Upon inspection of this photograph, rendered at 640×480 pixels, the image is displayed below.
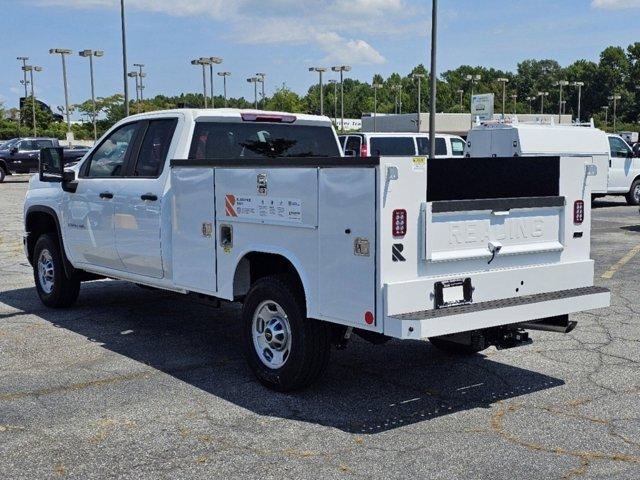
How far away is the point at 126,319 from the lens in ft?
28.5

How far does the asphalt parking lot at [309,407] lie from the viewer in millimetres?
4664

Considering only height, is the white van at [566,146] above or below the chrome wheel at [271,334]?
above

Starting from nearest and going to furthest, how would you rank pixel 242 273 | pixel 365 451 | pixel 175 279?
pixel 365 451
pixel 242 273
pixel 175 279

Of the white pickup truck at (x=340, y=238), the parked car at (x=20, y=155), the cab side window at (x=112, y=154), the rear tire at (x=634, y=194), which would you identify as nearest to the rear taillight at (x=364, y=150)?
the rear tire at (x=634, y=194)

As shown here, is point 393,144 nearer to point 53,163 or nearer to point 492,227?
point 53,163

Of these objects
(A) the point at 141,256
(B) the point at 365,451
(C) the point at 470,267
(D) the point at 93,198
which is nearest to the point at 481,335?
(C) the point at 470,267

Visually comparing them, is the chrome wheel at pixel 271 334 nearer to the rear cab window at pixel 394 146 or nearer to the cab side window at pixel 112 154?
the cab side window at pixel 112 154

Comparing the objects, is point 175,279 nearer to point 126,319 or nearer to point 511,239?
point 126,319

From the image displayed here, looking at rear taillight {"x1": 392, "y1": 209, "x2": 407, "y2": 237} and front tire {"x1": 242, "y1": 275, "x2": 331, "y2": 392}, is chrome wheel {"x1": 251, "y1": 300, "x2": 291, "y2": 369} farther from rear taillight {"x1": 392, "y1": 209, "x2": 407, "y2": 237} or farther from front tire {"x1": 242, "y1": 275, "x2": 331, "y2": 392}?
rear taillight {"x1": 392, "y1": 209, "x2": 407, "y2": 237}

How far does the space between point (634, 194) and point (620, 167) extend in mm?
1043

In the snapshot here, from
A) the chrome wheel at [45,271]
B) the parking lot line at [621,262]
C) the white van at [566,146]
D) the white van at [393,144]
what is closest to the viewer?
the chrome wheel at [45,271]

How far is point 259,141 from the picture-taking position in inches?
296

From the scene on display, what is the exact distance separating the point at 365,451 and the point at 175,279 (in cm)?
278

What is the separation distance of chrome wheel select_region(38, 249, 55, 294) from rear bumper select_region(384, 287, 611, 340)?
5336mm
